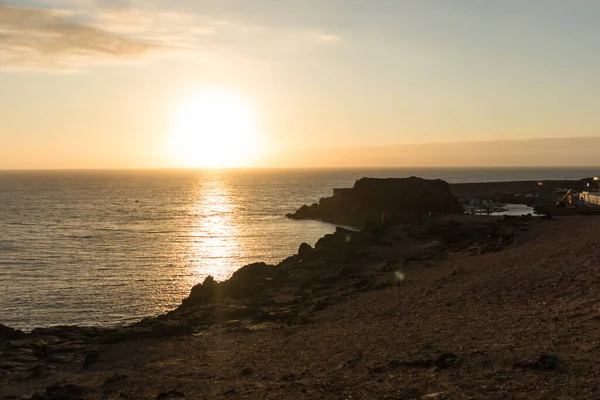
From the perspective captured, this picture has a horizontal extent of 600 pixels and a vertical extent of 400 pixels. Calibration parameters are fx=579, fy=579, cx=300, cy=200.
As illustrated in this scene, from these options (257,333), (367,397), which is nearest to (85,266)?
(257,333)

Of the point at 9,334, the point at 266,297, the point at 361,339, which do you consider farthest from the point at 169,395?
the point at 266,297

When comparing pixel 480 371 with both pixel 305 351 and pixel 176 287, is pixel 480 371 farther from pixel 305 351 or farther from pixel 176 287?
pixel 176 287

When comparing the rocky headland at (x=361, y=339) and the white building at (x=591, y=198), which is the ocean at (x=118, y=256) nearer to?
the rocky headland at (x=361, y=339)

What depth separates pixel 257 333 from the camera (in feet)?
76.4

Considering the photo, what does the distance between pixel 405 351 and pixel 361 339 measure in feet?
8.78

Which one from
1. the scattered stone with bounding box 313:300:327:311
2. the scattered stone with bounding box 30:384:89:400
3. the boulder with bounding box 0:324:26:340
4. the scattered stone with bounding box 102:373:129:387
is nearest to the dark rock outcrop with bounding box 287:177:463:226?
the scattered stone with bounding box 313:300:327:311

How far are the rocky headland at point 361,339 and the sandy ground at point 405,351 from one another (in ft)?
0.18

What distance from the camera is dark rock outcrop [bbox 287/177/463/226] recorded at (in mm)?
87625

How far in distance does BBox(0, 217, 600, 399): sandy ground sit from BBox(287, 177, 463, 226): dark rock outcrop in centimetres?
5694

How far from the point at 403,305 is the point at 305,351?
6.84 m

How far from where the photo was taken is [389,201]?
92.0 meters

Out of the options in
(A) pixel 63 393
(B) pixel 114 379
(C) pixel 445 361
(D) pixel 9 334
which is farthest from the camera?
(D) pixel 9 334

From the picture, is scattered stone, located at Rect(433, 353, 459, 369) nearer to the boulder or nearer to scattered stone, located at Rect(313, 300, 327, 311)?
scattered stone, located at Rect(313, 300, 327, 311)

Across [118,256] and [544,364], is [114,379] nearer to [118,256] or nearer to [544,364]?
[544,364]
